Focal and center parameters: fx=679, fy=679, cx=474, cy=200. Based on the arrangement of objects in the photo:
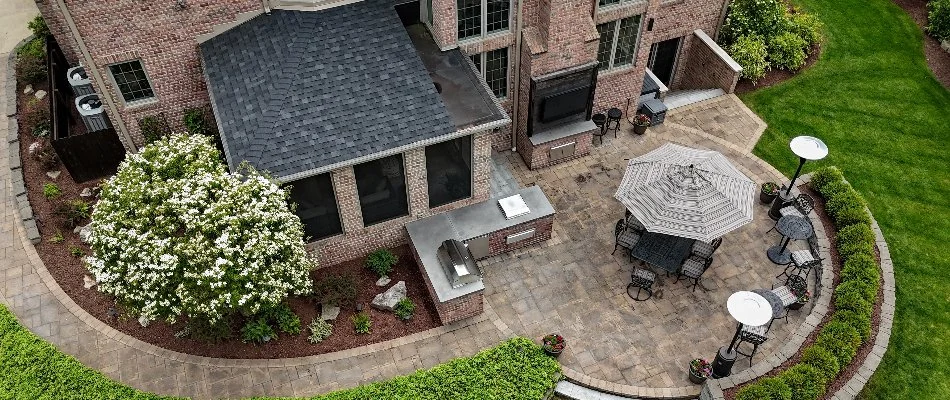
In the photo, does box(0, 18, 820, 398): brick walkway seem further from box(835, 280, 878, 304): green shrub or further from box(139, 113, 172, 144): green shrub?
box(139, 113, 172, 144): green shrub

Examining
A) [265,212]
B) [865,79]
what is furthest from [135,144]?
[865,79]

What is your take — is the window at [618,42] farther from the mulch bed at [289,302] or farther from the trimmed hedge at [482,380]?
the trimmed hedge at [482,380]

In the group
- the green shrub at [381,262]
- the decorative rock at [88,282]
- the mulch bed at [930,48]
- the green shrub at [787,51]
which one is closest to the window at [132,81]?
the decorative rock at [88,282]

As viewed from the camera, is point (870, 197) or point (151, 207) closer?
point (151, 207)

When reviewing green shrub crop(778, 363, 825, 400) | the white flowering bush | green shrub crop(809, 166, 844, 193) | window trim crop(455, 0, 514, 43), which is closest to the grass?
the white flowering bush

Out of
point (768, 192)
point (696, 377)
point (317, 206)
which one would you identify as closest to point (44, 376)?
point (317, 206)

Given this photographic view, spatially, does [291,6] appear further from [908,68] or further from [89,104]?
[908,68]
